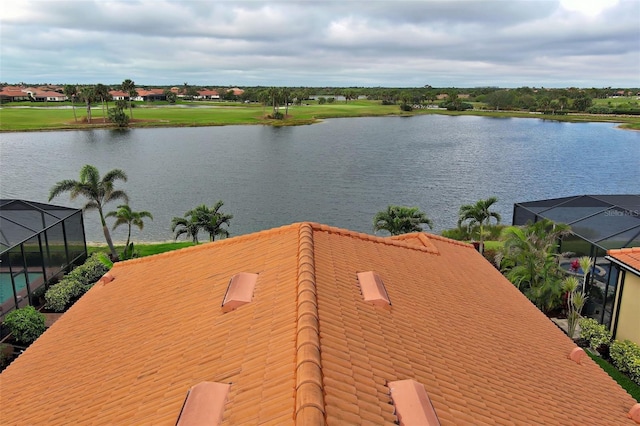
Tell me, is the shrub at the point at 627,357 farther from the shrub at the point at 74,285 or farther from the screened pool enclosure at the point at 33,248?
the screened pool enclosure at the point at 33,248

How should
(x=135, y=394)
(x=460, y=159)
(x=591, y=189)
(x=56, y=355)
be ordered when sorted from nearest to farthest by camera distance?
(x=135, y=394)
(x=56, y=355)
(x=591, y=189)
(x=460, y=159)

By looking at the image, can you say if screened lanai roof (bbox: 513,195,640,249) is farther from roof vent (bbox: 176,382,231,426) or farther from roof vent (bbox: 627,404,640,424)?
roof vent (bbox: 176,382,231,426)

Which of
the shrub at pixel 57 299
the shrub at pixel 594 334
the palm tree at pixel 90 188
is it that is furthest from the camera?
the palm tree at pixel 90 188

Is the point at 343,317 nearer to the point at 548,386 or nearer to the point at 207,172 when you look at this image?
the point at 548,386

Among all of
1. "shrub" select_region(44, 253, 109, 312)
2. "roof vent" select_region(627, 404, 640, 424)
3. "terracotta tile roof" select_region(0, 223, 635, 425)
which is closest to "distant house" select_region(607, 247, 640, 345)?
"terracotta tile roof" select_region(0, 223, 635, 425)

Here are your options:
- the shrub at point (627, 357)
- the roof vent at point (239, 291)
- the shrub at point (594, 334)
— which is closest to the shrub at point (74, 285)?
the roof vent at point (239, 291)

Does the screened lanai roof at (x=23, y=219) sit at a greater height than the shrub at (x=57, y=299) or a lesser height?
greater

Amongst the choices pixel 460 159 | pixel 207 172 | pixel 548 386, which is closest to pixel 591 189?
pixel 460 159
